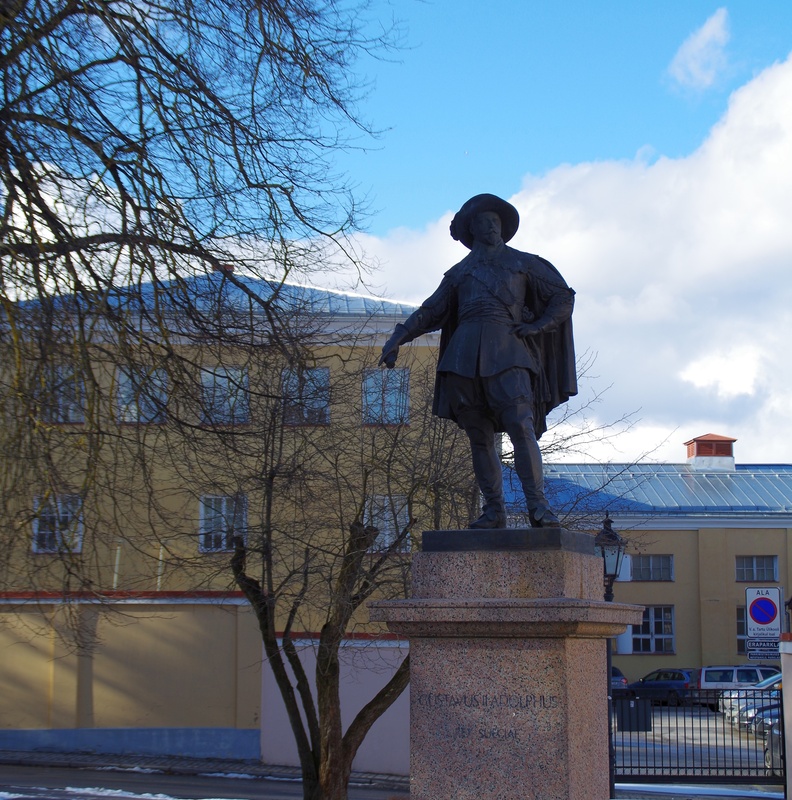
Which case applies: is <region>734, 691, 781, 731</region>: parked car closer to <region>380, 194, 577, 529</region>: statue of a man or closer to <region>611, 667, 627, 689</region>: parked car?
<region>611, 667, 627, 689</region>: parked car

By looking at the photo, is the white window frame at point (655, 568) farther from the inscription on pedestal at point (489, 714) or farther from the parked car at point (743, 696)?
the inscription on pedestal at point (489, 714)

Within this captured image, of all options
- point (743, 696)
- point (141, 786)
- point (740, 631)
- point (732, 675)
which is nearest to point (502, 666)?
point (743, 696)

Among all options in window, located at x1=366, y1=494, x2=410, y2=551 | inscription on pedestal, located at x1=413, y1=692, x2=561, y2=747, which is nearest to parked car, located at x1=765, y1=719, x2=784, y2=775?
window, located at x1=366, y1=494, x2=410, y2=551

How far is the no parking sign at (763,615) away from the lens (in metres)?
16.1

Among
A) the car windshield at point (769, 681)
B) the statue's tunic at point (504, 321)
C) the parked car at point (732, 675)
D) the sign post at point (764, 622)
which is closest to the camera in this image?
the statue's tunic at point (504, 321)

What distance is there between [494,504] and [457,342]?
94cm

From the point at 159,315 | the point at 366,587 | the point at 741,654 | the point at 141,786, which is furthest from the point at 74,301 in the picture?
the point at 741,654

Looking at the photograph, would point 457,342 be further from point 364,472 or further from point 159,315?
point 364,472

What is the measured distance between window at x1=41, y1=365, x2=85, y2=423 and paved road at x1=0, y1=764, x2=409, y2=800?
9.67 metres

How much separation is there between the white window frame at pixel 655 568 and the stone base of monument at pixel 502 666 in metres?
34.6

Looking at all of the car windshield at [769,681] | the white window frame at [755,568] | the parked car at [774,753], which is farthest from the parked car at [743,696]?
the white window frame at [755,568]

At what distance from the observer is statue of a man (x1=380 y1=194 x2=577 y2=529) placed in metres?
6.33

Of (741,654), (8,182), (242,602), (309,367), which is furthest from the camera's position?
(741,654)

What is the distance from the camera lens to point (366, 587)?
15.9 metres
